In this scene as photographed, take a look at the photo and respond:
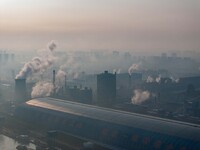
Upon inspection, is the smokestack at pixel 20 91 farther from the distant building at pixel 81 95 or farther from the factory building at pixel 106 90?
the factory building at pixel 106 90

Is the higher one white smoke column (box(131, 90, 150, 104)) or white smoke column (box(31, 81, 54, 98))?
white smoke column (box(31, 81, 54, 98))

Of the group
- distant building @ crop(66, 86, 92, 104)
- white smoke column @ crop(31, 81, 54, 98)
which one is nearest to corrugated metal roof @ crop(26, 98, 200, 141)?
distant building @ crop(66, 86, 92, 104)

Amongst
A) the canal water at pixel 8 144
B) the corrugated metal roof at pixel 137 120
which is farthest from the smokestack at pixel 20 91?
the canal water at pixel 8 144

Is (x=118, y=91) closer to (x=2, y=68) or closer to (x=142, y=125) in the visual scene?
(x=142, y=125)

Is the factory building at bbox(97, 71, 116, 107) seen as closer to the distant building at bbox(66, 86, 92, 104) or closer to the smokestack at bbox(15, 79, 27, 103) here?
the distant building at bbox(66, 86, 92, 104)

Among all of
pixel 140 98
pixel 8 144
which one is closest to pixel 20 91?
pixel 140 98
